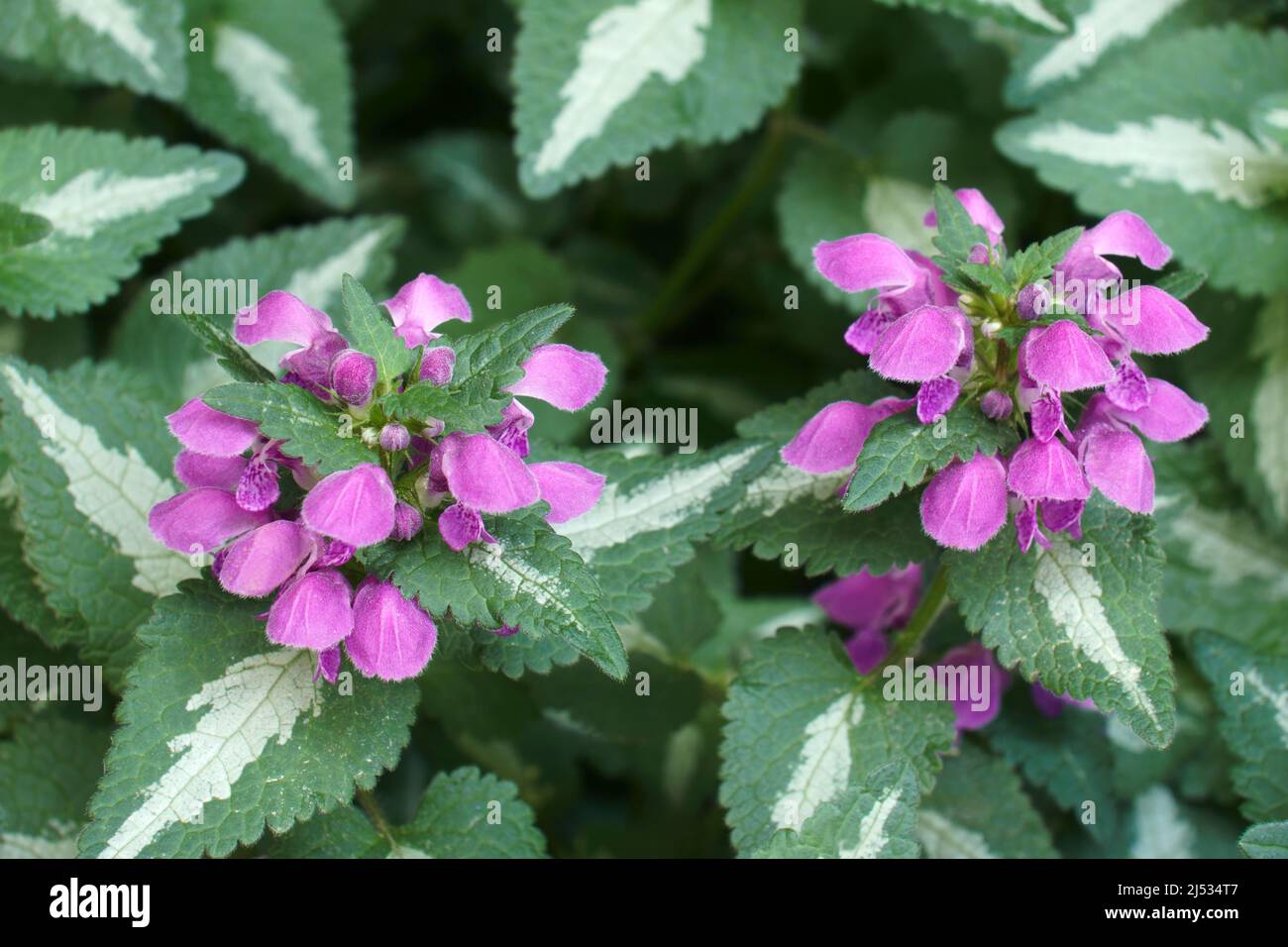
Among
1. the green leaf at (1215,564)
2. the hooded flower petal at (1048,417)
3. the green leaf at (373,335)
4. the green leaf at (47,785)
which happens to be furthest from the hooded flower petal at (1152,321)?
the green leaf at (47,785)

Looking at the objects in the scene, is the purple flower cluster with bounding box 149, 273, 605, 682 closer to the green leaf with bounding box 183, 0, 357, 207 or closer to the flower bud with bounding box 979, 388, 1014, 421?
the flower bud with bounding box 979, 388, 1014, 421

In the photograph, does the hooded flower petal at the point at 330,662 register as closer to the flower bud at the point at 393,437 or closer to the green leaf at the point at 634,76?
the flower bud at the point at 393,437

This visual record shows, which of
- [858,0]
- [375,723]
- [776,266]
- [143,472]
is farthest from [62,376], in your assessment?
[858,0]

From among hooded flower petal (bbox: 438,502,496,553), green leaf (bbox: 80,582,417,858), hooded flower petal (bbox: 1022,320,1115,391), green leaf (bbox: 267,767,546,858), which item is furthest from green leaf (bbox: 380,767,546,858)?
hooded flower petal (bbox: 1022,320,1115,391)

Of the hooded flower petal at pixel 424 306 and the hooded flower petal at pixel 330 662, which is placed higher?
the hooded flower petal at pixel 424 306

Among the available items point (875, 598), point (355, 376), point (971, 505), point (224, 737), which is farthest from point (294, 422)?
point (875, 598)

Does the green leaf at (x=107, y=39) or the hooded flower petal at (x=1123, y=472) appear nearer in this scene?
the hooded flower petal at (x=1123, y=472)
